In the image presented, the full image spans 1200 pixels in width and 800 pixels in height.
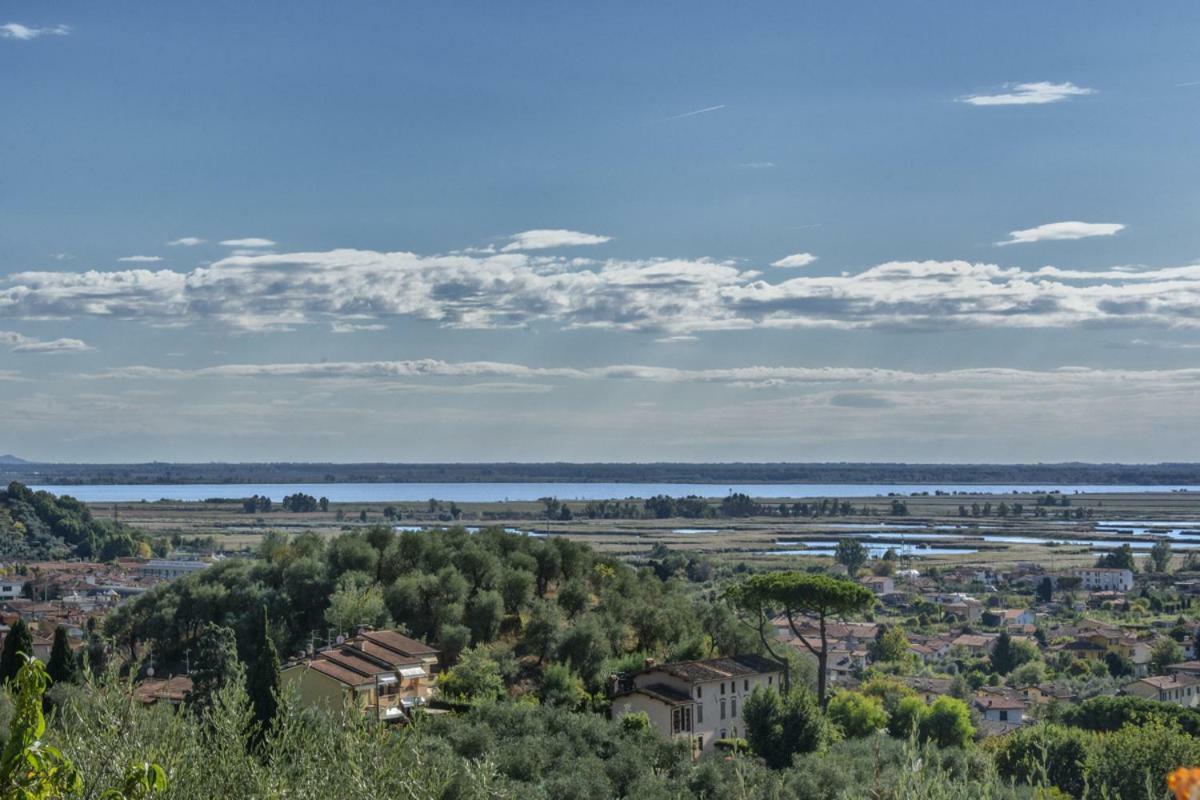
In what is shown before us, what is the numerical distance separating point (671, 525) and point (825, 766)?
446 ft

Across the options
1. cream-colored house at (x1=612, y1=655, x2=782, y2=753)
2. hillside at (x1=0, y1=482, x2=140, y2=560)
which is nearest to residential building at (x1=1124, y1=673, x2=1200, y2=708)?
cream-colored house at (x1=612, y1=655, x2=782, y2=753)

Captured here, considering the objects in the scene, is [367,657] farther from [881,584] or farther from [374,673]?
[881,584]

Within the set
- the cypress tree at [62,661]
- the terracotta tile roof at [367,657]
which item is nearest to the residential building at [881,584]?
the terracotta tile roof at [367,657]

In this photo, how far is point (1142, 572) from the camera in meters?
96.1

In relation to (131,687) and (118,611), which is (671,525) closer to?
(118,611)

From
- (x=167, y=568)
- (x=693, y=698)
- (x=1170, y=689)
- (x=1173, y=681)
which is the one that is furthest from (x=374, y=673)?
(x=167, y=568)

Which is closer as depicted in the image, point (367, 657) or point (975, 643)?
point (367, 657)

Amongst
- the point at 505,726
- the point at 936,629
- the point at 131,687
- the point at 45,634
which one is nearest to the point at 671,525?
the point at 936,629

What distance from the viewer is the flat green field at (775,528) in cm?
11362

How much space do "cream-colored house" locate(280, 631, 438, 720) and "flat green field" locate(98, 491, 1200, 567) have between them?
2624 inches

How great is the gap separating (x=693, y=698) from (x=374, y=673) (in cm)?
634

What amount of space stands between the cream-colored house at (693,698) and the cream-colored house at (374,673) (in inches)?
153

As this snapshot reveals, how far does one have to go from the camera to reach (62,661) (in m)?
23.6

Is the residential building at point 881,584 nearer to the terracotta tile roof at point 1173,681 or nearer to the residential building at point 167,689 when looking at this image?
the terracotta tile roof at point 1173,681
